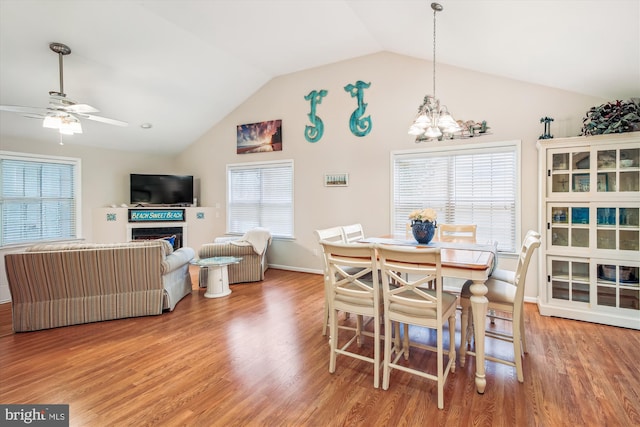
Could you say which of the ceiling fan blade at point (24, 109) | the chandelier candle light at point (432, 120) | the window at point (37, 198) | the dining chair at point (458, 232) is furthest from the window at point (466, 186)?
the window at point (37, 198)

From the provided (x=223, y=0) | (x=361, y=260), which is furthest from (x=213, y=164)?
(x=361, y=260)

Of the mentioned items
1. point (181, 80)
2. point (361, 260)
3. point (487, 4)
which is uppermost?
point (181, 80)

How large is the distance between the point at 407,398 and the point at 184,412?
1422 millimetres

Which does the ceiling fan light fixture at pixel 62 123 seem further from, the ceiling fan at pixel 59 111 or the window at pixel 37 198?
the window at pixel 37 198

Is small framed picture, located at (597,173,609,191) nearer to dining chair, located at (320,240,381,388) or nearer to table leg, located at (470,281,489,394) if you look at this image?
table leg, located at (470,281,489,394)

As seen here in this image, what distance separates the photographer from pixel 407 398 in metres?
2.11

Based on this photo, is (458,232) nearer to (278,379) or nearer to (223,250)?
(278,379)

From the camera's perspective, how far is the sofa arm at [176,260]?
3.66 meters

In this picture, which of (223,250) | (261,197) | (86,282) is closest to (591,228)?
(223,250)

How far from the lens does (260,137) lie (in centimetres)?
605

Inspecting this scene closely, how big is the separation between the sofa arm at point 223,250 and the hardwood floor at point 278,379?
1476 mm

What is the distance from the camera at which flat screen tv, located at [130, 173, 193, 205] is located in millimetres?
6332

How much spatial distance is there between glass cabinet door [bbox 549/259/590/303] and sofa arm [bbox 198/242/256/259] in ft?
13.0

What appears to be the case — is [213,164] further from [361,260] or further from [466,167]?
[361,260]
